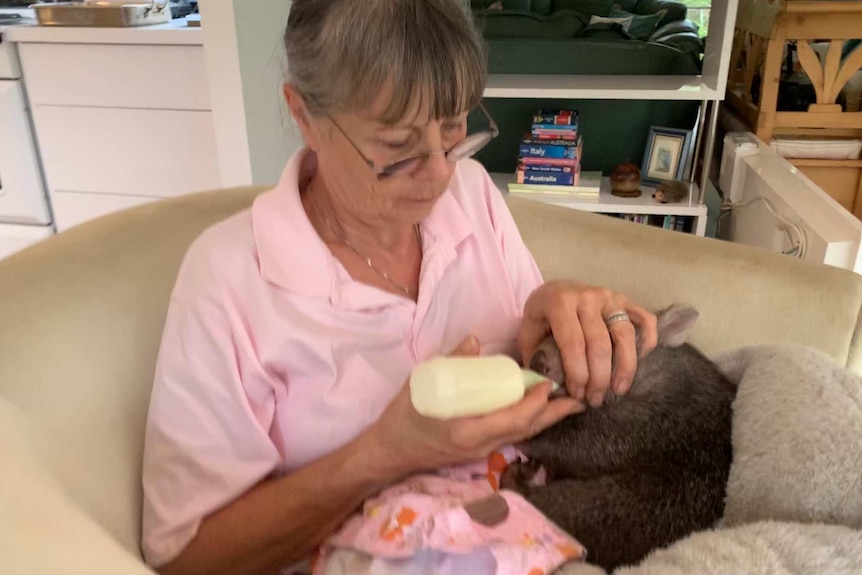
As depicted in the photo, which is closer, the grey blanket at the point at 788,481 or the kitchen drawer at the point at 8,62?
the grey blanket at the point at 788,481

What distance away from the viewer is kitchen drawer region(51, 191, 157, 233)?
2.75 m

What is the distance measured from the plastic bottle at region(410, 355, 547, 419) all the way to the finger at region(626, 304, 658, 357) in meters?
0.26

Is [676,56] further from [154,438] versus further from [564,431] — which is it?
[154,438]

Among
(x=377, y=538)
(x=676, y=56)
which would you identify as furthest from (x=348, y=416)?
(x=676, y=56)

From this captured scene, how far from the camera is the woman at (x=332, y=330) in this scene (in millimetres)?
846

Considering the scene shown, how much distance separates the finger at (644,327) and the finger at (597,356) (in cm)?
6

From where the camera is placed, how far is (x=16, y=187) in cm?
281

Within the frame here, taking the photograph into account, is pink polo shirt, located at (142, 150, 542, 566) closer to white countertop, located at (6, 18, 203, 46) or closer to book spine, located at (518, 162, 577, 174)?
book spine, located at (518, 162, 577, 174)

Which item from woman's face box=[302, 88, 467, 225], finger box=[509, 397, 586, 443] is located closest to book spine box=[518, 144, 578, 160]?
woman's face box=[302, 88, 467, 225]

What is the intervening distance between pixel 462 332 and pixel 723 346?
436 millimetres

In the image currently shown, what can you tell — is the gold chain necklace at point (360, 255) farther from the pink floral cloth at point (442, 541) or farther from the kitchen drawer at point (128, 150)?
the kitchen drawer at point (128, 150)

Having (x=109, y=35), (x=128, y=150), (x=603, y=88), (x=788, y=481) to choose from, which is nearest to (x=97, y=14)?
(x=109, y=35)

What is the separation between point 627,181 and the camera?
2.20 metres

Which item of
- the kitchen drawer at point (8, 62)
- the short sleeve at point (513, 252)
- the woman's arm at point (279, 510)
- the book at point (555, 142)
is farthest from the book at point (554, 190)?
the kitchen drawer at point (8, 62)
